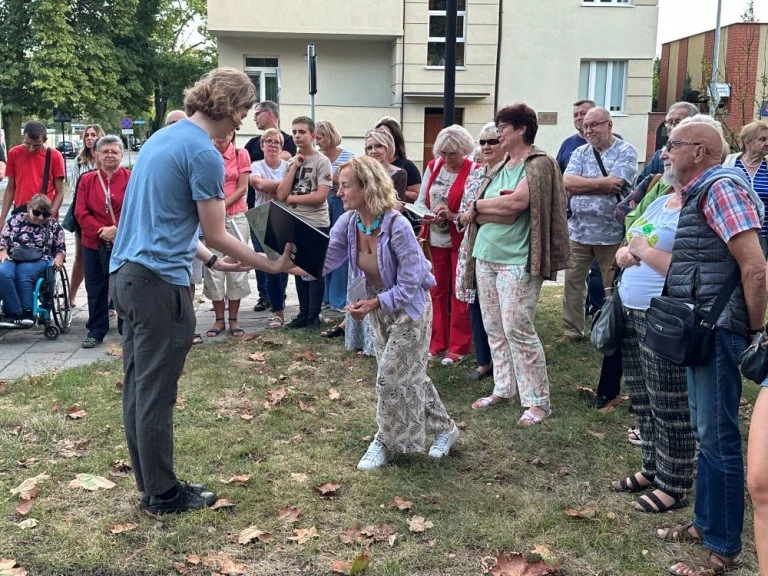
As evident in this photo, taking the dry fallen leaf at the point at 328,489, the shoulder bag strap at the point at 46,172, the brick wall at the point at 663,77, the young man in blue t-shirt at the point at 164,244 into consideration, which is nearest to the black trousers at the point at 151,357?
the young man in blue t-shirt at the point at 164,244

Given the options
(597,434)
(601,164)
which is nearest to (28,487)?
(597,434)

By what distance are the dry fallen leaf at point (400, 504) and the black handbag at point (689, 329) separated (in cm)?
160

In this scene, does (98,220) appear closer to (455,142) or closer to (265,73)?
(455,142)

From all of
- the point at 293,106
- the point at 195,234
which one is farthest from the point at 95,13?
the point at 195,234

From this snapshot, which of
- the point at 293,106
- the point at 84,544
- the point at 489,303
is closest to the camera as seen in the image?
the point at 84,544

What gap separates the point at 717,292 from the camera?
3.36 meters

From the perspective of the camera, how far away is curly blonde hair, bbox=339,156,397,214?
175 inches

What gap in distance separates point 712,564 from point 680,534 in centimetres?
28

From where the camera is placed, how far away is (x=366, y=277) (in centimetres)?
473

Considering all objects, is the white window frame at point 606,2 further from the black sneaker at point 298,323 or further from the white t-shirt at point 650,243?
the white t-shirt at point 650,243

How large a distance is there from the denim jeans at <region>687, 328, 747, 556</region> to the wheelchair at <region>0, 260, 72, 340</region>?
21.5 ft

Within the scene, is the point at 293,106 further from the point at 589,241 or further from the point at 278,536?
the point at 278,536

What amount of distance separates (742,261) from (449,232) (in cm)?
385

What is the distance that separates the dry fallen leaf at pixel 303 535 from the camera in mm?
3822
